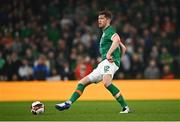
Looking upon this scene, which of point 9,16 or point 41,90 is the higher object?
point 9,16

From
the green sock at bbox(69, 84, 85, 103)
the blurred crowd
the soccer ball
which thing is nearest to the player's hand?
the green sock at bbox(69, 84, 85, 103)

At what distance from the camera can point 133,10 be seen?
26.8m

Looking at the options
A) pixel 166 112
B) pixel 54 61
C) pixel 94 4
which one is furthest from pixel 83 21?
pixel 166 112

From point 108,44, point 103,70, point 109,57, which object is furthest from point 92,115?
point 108,44

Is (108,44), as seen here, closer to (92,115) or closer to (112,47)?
(112,47)

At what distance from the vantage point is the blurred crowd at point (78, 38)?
23.7 metres

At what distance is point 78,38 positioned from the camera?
82.8 ft

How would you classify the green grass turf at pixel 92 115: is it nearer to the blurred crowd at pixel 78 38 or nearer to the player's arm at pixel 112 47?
the player's arm at pixel 112 47

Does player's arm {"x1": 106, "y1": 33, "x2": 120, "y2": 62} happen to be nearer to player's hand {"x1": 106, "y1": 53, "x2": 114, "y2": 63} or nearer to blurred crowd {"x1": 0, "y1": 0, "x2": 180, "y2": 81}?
player's hand {"x1": 106, "y1": 53, "x2": 114, "y2": 63}

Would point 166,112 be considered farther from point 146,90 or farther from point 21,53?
point 21,53

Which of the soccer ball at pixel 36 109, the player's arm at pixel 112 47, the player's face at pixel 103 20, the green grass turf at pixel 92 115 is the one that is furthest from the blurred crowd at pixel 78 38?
the player's arm at pixel 112 47

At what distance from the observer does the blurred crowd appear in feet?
77.7

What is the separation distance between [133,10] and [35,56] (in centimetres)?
499

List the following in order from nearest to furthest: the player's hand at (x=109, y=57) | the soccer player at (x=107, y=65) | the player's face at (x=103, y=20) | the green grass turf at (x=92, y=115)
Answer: the green grass turf at (x=92, y=115)
the player's hand at (x=109, y=57)
the soccer player at (x=107, y=65)
the player's face at (x=103, y=20)
